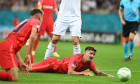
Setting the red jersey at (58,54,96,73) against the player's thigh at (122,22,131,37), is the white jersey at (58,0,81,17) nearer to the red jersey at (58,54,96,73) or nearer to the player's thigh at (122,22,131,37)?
the red jersey at (58,54,96,73)

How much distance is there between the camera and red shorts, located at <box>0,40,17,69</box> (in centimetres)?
673

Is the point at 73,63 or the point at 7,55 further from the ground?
the point at 7,55

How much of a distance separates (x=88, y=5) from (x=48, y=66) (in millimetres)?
16456

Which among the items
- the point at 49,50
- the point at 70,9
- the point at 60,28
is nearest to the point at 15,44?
the point at 49,50

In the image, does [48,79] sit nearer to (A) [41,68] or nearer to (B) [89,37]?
(A) [41,68]

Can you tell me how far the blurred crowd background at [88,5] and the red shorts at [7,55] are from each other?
1698 centimetres

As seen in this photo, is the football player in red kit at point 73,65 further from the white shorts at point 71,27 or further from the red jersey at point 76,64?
the white shorts at point 71,27

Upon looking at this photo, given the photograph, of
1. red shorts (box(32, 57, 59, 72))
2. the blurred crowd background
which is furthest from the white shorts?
the blurred crowd background

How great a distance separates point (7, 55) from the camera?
6.79 metres

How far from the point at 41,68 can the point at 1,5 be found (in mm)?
18346

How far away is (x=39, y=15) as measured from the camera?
276 inches

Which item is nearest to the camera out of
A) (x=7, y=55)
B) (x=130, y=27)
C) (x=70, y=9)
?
(x=7, y=55)

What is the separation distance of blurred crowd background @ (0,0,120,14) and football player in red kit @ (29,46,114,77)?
1568 centimetres

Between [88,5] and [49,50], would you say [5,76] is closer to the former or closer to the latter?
[49,50]
